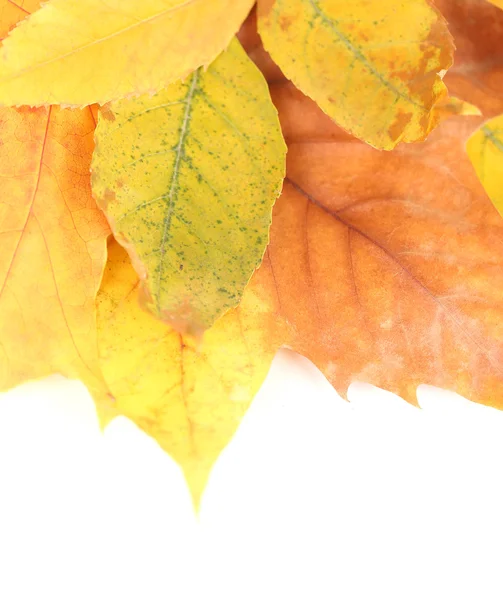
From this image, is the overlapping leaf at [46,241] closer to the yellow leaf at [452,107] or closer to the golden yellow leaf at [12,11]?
the golden yellow leaf at [12,11]

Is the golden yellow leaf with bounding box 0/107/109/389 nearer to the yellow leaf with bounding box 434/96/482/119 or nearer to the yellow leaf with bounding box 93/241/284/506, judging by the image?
the yellow leaf with bounding box 93/241/284/506

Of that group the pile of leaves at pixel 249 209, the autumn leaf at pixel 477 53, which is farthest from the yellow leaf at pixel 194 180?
the autumn leaf at pixel 477 53

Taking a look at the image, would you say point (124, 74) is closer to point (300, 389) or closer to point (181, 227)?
point (181, 227)

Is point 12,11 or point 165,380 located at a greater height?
point 12,11

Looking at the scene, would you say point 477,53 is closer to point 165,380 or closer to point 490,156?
point 490,156

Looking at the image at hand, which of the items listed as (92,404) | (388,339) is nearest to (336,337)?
(388,339)

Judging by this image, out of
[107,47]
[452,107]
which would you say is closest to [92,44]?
[107,47]
